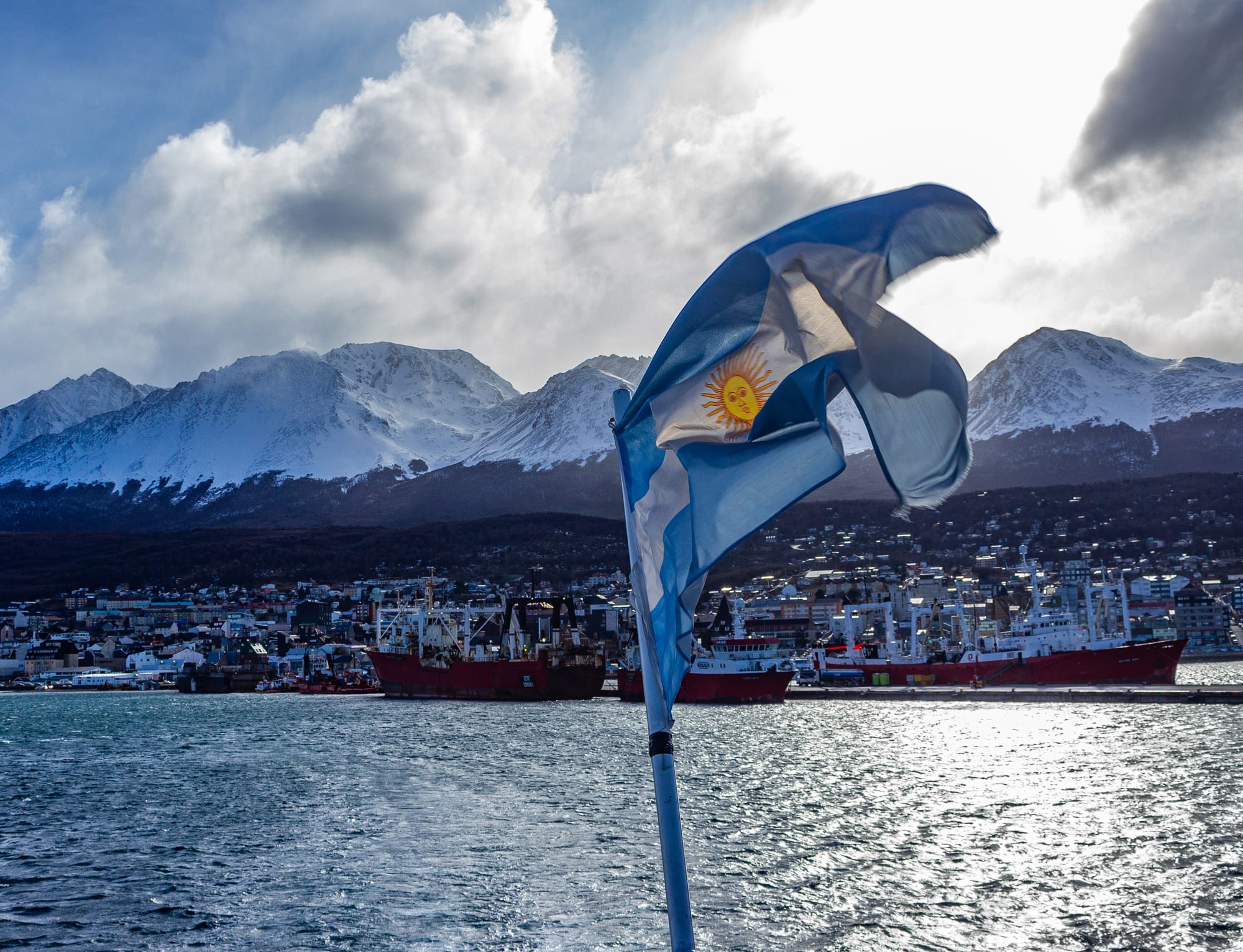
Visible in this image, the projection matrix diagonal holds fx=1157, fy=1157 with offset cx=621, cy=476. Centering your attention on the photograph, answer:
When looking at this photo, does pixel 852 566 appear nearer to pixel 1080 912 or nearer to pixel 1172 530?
pixel 1172 530

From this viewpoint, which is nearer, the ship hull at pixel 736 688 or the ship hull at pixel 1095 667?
the ship hull at pixel 736 688

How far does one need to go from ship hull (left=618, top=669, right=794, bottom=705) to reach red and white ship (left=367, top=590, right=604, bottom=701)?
600 cm

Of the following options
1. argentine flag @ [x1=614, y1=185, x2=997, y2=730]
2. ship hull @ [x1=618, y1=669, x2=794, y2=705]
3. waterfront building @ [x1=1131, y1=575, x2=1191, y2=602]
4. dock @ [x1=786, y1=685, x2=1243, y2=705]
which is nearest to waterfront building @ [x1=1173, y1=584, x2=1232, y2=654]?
waterfront building @ [x1=1131, y1=575, x2=1191, y2=602]

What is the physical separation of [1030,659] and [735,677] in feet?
66.0

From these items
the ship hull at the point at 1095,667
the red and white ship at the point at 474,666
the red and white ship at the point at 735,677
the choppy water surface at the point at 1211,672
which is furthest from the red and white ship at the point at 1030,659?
the red and white ship at the point at 474,666

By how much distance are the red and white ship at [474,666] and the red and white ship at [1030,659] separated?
66.7 ft

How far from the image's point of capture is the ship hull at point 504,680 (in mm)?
73688

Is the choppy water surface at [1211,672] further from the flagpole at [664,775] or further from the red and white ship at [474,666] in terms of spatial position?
the flagpole at [664,775]

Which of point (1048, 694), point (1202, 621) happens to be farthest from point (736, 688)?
point (1202, 621)

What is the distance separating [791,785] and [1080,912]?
14.5 meters

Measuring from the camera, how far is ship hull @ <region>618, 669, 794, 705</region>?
6750cm

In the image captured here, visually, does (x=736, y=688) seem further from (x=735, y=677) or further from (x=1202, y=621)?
(x=1202, y=621)

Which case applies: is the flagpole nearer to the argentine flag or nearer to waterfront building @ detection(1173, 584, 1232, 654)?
the argentine flag

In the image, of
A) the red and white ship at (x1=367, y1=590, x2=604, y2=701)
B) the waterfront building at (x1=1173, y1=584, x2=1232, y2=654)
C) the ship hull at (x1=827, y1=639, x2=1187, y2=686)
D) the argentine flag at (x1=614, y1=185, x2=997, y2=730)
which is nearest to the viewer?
the argentine flag at (x1=614, y1=185, x2=997, y2=730)
